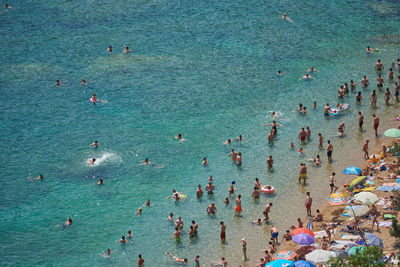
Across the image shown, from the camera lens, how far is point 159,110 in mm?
47406

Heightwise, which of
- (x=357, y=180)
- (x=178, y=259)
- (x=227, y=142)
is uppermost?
(x=357, y=180)

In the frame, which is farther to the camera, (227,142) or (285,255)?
(227,142)

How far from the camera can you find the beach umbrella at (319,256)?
27.3 m

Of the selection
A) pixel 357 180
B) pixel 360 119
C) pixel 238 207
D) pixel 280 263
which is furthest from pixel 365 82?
pixel 280 263

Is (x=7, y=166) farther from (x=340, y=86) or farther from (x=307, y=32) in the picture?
(x=307, y=32)

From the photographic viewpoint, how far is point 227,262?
31.8 metres

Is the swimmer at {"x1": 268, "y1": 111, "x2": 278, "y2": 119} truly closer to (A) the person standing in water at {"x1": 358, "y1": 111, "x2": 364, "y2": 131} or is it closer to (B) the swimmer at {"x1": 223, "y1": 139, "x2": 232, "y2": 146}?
(B) the swimmer at {"x1": 223, "y1": 139, "x2": 232, "y2": 146}

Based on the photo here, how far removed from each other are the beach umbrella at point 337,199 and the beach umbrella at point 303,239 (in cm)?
471

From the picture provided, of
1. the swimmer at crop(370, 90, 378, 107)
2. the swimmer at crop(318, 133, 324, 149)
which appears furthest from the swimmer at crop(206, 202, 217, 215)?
the swimmer at crop(370, 90, 378, 107)

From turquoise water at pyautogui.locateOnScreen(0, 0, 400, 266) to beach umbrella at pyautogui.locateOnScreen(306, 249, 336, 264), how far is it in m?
5.36

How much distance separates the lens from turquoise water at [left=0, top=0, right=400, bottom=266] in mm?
35094

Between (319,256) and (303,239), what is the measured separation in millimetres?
2382

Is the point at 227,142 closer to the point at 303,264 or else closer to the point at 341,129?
the point at 341,129

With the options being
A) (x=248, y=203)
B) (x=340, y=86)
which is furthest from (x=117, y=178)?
(x=340, y=86)
